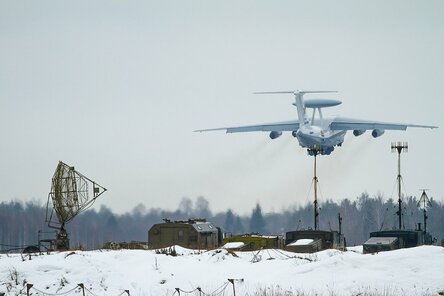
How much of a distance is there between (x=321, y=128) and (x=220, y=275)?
85.0 metres

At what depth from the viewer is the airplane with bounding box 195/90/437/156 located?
127438 millimetres

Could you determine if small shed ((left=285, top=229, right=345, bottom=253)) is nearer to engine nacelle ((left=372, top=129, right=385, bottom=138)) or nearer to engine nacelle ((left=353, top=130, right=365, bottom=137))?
engine nacelle ((left=372, top=129, right=385, bottom=138))

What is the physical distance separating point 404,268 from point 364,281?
262 cm

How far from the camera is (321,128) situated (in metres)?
133

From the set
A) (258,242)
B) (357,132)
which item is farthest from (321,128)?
(258,242)

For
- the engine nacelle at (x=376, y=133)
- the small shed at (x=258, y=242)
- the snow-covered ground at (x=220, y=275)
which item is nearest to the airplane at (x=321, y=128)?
the engine nacelle at (x=376, y=133)

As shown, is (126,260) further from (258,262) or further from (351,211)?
(351,211)

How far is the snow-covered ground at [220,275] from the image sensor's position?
4512cm

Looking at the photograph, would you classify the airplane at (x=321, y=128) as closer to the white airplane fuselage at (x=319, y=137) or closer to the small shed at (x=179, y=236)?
the white airplane fuselage at (x=319, y=137)

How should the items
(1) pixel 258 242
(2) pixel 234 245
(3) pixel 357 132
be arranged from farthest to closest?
(3) pixel 357 132
(1) pixel 258 242
(2) pixel 234 245

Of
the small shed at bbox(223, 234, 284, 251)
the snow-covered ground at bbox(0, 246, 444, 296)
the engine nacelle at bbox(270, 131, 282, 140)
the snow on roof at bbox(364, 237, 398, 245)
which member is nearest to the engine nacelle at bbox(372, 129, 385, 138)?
the engine nacelle at bbox(270, 131, 282, 140)

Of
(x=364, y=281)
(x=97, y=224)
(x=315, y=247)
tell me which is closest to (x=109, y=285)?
(x=364, y=281)

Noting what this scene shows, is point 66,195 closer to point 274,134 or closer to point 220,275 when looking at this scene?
point 220,275

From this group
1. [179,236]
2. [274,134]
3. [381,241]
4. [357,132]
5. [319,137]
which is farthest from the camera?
[357,132]
